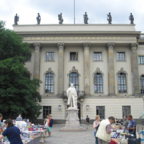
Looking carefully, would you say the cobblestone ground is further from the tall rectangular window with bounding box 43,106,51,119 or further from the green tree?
the tall rectangular window with bounding box 43,106,51,119

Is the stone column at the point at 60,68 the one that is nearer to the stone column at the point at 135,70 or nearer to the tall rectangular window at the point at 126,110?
the tall rectangular window at the point at 126,110

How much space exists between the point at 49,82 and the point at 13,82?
37.9 ft

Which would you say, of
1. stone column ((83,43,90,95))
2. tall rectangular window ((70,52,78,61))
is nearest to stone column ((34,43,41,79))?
tall rectangular window ((70,52,78,61))

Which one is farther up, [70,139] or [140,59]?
[140,59]

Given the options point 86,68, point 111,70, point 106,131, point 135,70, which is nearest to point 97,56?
point 86,68

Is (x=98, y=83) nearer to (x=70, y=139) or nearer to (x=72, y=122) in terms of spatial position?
(x=72, y=122)

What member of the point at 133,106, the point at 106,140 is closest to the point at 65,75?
the point at 133,106

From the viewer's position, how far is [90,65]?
123 feet

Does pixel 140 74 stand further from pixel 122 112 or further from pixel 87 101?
pixel 87 101

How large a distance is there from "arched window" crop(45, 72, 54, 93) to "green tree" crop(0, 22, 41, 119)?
757 centimetres

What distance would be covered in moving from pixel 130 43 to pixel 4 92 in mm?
23029

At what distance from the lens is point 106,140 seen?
6.85 meters

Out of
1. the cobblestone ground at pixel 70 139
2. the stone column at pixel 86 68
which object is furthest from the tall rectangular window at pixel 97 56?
the cobblestone ground at pixel 70 139

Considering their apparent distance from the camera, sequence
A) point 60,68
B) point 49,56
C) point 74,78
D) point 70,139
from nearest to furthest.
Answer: point 70,139 → point 60,68 → point 74,78 → point 49,56
